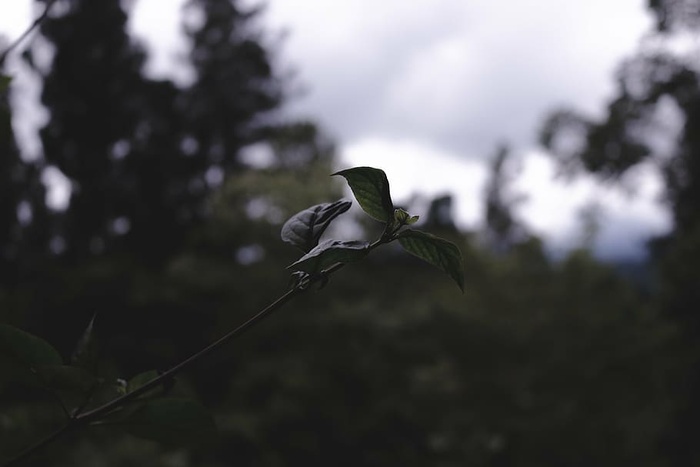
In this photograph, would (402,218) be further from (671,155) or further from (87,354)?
(671,155)

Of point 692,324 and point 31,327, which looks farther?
point 692,324

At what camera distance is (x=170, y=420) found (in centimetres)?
35

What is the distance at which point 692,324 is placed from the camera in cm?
638

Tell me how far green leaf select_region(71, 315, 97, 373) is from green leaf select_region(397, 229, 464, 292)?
15 cm

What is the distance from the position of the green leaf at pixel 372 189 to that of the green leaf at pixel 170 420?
0.12 meters

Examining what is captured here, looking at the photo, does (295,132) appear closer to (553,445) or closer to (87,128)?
(87,128)

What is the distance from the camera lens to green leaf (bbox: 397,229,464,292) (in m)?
0.30

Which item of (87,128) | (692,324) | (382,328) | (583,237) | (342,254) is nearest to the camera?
(342,254)

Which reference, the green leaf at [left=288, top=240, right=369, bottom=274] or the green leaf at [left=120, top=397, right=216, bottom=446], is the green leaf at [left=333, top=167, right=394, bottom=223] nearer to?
the green leaf at [left=288, top=240, right=369, bottom=274]

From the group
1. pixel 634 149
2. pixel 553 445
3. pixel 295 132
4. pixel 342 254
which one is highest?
pixel 295 132

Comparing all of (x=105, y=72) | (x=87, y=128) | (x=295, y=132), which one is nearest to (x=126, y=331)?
(x=87, y=128)

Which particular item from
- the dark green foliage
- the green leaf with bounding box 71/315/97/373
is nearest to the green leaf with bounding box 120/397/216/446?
the green leaf with bounding box 71/315/97/373

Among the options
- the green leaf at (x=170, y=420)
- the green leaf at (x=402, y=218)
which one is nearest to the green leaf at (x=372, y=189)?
the green leaf at (x=402, y=218)

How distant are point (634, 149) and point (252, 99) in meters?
7.58
